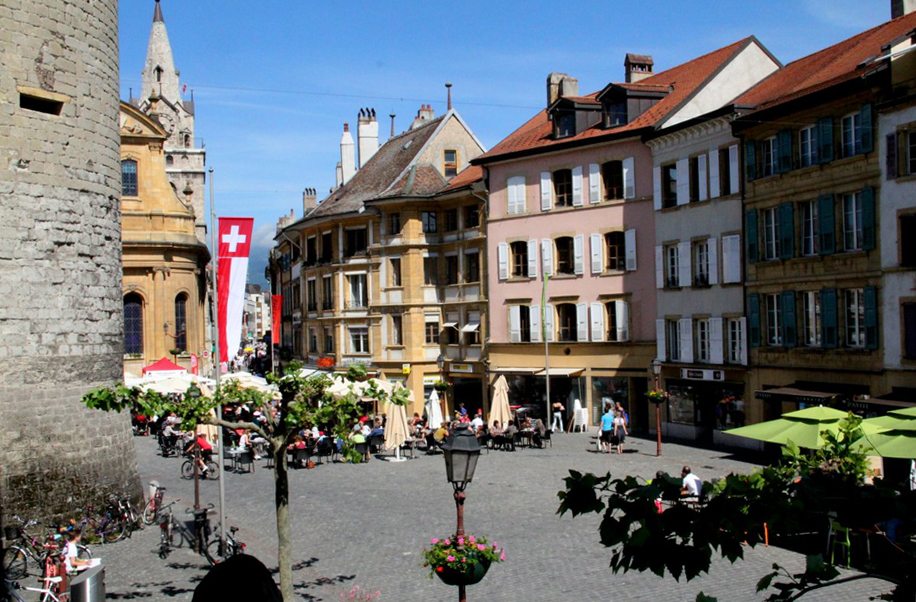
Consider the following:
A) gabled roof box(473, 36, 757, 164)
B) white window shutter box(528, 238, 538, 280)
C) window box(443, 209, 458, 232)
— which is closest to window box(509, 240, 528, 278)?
white window shutter box(528, 238, 538, 280)

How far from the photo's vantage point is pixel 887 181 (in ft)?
82.0

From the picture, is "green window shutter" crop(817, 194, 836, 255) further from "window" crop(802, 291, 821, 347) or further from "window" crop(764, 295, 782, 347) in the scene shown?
"window" crop(764, 295, 782, 347)

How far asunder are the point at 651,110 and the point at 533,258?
708 centimetres

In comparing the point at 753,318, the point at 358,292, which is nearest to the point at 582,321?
the point at 753,318

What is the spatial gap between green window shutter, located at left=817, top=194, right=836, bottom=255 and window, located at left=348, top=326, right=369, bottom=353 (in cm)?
2467

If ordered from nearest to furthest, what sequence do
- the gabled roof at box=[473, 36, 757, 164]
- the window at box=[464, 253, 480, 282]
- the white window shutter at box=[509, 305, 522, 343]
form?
the gabled roof at box=[473, 36, 757, 164] → the white window shutter at box=[509, 305, 522, 343] → the window at box=[464, 253, 480, 282]

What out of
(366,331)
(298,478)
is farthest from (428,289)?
(298,478)

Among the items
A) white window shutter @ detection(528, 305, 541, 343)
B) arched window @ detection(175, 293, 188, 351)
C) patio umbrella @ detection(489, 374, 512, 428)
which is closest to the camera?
patio umbrella @ detection(489, 374, 512, 428)

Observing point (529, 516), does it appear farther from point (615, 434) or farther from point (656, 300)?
point (656, 300)

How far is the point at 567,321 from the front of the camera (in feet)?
127

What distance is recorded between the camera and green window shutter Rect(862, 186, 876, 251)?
25.5 m

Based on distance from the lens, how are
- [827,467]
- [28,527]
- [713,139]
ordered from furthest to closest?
[713,139]
[28,527]
[827,467]

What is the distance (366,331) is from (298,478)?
2171 centimetres

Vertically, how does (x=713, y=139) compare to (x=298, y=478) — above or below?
above
